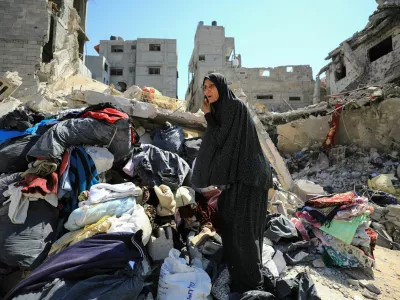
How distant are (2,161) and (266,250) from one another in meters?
2.60

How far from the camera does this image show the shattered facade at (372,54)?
37.9 feet

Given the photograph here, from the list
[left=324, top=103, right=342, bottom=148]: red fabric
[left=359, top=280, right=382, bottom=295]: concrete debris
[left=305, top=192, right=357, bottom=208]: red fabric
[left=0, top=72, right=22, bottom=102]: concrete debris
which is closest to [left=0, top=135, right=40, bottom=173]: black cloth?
[left=305, top=192, right=357, bottom=208]: red fabric

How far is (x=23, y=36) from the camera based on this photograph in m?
10.8

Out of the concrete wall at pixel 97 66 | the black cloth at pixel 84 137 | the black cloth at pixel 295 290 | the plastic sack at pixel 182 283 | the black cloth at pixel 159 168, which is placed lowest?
the black cloth at pixel 295 290

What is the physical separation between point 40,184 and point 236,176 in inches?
62.5

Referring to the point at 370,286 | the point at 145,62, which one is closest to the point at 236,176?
the point at 370,286

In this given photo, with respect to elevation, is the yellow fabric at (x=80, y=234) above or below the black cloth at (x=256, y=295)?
above

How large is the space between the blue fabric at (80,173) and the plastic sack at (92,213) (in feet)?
0.89

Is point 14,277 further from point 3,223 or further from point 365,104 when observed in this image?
point 365,104

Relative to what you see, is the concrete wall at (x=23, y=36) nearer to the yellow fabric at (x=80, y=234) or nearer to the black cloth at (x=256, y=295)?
the yellow fabric at (x=80, y=234)

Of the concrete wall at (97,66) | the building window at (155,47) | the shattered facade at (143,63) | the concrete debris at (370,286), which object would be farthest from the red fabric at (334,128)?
the building window at (155,47)

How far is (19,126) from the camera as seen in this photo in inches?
105

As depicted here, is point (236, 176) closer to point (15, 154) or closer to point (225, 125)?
point (225, 125)

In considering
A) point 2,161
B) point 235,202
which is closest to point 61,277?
point 235,202
